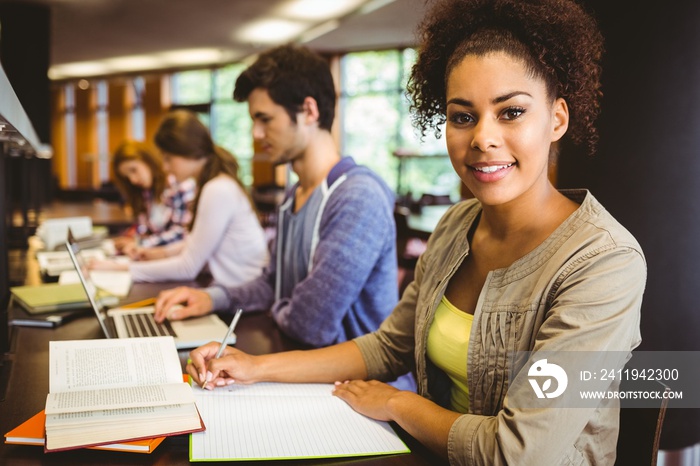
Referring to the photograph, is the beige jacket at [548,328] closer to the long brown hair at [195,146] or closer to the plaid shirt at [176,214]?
the long brown hair at [195,146]

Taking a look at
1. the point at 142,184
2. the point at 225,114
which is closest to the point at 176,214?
the point at 142,184

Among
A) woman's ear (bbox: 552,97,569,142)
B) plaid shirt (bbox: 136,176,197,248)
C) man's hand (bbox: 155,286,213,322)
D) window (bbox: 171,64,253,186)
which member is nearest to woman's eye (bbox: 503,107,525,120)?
woman's ear (bbox: 552,97,569,142)

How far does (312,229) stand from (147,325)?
0.58 m

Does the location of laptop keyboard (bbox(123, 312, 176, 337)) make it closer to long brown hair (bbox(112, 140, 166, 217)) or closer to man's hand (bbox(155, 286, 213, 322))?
man's hand (bbox(155, 286, 213, 322))

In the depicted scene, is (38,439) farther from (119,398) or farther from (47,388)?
(47,388)

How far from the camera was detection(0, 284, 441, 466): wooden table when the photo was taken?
3.24ft

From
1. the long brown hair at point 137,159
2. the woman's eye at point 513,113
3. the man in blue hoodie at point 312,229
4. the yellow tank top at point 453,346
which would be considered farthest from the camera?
the long brown hair at point 137,159

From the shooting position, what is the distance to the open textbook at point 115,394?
1005 mm

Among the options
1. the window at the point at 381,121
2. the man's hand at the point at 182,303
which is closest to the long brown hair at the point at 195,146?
the man's hand at the point at 182,303

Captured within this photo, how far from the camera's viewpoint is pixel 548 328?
100cm

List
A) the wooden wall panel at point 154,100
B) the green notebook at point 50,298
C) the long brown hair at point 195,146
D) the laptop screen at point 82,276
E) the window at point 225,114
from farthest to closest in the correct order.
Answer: the wooden wall panel at point 154,100 → the window at point 225,114 → the long brown hair at point 195,146 → the green notebook at point 50,298 → the laptop screen at point 82,276

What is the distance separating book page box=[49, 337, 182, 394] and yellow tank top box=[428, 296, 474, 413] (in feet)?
1.72

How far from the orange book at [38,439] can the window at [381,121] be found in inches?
401

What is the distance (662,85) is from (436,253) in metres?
1.47
